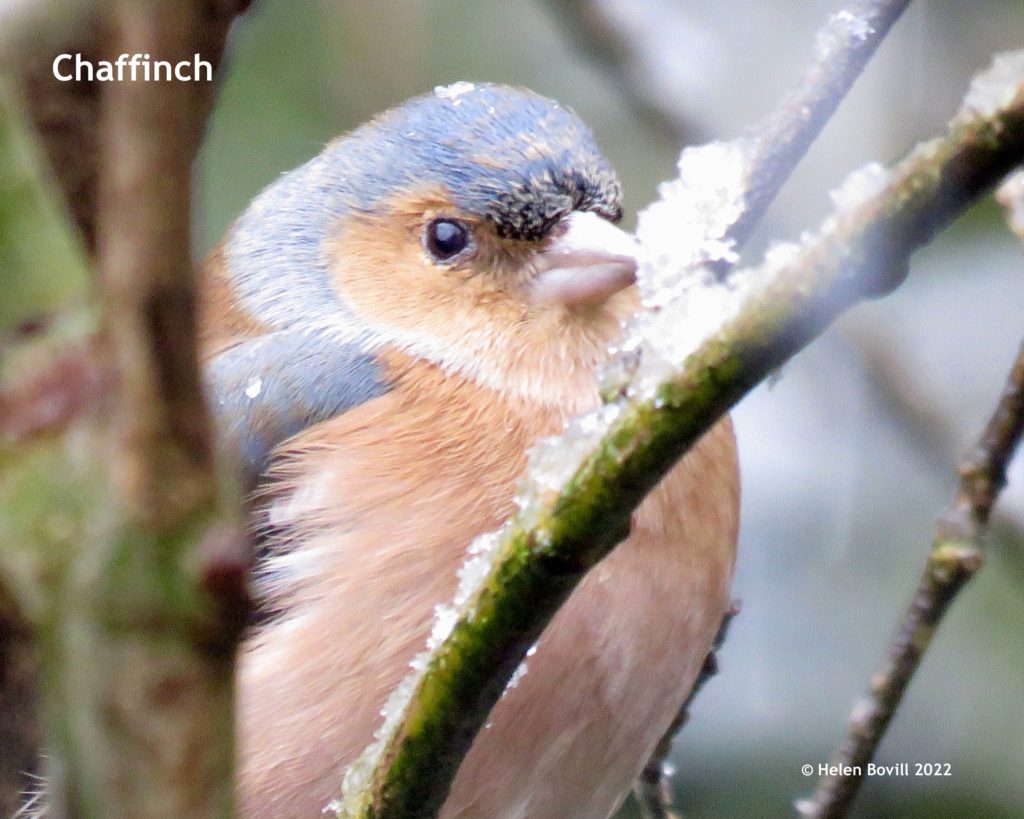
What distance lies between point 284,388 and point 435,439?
1.16ft

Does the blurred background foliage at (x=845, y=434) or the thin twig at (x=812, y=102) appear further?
the blurred background foliage at (x=845, y=434)

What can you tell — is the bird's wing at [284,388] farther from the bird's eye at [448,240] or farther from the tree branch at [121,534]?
the tree branch at [121,534]

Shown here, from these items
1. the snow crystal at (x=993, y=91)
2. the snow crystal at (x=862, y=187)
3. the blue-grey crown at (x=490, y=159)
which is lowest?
the snow crystal at (x=862, y=187)

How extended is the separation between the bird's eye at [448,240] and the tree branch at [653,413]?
1.32 meters

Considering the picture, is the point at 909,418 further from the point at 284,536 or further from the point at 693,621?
the point at 284,536

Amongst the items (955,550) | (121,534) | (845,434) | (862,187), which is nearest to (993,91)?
(862,187)

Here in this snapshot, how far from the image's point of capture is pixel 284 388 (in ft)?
8.99

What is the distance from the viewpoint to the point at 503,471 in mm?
2523

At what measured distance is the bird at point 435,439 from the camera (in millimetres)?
2328

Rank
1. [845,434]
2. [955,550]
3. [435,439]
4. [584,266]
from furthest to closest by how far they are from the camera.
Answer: [845,434]
[584,266]
[435,439]
[955,550]

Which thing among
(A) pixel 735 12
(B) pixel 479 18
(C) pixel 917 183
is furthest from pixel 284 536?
(B) pixel 479 18

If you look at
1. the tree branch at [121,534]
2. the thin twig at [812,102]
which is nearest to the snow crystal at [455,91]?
the thin twig at [812,102]

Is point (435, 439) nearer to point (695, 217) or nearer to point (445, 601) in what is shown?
point (445, 601)

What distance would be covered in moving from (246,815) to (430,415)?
2.49 ft
